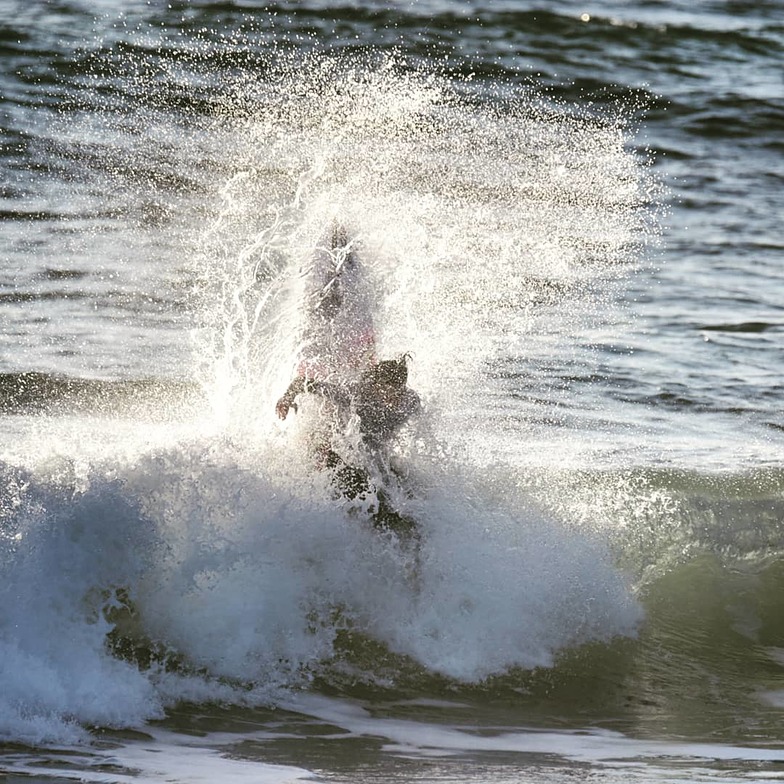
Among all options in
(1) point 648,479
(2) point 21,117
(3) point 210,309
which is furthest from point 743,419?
(2) point 21,117

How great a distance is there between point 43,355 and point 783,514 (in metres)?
8.23

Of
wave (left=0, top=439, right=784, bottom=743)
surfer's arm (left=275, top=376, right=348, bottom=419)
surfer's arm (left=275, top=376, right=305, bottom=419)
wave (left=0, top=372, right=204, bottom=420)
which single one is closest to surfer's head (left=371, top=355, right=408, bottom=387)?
surfer's arm (left=275, top=376, right=348, bottom=419)

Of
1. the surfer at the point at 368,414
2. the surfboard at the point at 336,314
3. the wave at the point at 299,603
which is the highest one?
the surfboard at the point at 336,314

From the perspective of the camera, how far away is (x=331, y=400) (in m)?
9.97

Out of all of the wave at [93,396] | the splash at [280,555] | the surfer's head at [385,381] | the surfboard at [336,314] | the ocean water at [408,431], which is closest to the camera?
the ocean water at [408,431]

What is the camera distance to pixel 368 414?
9938mm

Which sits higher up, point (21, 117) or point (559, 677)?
point (21, 117)

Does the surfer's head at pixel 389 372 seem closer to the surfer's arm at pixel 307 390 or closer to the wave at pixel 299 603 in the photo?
the surfer's arm at pixel 307 390

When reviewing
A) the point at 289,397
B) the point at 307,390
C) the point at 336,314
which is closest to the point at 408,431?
the point at 307,390

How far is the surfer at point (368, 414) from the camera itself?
988 cm

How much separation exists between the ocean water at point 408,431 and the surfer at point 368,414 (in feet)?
0.53

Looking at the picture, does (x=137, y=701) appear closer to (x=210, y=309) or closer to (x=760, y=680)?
(x=760, y=680)

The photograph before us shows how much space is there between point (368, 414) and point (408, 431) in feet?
1.54

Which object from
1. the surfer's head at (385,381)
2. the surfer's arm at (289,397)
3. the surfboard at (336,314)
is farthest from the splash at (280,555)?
the surfer's head at (385,381)
